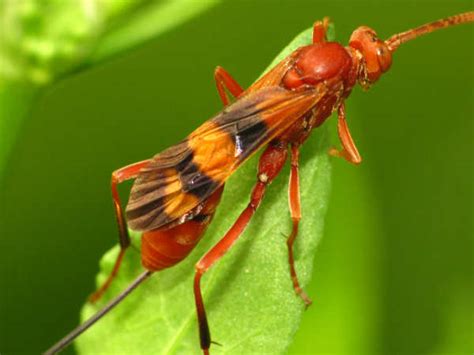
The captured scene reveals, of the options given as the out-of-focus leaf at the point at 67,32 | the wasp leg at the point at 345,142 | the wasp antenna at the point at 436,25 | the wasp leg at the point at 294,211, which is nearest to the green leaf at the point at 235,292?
the wasp leg at the point at 294,211

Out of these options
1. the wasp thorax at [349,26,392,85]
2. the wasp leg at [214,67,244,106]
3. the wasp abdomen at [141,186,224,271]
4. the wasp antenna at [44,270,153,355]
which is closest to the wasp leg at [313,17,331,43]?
the wasp thorax at [349,26,392,85]

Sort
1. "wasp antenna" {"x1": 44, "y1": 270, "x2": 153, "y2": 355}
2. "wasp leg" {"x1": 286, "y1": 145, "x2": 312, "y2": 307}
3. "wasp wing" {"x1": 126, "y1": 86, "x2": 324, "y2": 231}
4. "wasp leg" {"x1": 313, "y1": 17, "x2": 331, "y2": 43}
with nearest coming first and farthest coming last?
"wasp leg" {"x1": 286, "y1": 145, "x2": 312, "y2": 307}, "wasp antenna" {"x1": 44, "y1": 270, "x2": 153, "y2": 355}, "wasp wing" {"x1": 126, "y1": 86, "x2": 324, "y2": 231}, "wasp leg" {"x1": 313, "y1": 17, "x2": 331, "y2": 43}

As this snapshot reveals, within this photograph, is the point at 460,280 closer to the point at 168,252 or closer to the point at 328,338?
the point at 328,338

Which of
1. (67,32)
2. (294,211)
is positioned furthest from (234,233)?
(67,32)

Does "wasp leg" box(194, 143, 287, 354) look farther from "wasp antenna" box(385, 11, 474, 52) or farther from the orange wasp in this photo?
"wasp antenna" box(385, 11, 474, 52)

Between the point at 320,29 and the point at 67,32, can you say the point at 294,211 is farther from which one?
the point at 67,32

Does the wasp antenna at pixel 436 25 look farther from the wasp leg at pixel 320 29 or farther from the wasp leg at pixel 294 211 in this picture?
the wasp leg at pixel 294 211

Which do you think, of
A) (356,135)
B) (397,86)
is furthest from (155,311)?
(397,86)
